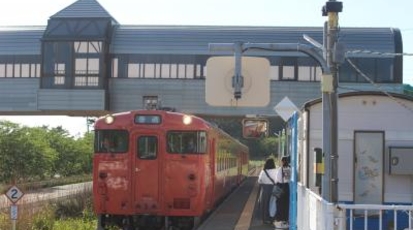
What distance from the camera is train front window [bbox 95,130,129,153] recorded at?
15.5 m

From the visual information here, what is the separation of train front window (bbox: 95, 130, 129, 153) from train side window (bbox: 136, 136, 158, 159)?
30 centimetres

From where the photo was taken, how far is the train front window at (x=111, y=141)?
1550 cm

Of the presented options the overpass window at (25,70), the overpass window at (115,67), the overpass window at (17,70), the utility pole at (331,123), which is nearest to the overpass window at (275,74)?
the overpass window at (115,67)

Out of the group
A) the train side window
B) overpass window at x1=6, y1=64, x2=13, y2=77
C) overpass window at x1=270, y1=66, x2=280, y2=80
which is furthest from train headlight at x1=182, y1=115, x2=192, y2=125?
overpass window at x1=6, y1=64, x2=13, y2=77

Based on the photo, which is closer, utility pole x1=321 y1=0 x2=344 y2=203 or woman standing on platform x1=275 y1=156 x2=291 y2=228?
utility pole x1=321 y1=0 x2=344 y2=203

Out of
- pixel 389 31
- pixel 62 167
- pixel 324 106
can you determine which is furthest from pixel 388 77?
pixel 324 106

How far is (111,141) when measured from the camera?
15.6m

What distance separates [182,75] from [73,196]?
21310 mm

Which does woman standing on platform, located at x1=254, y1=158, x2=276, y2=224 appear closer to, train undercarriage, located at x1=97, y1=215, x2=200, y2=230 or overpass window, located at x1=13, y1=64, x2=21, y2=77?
train undercarriage, located at x1=97, y1=215, x2=200, y2=230

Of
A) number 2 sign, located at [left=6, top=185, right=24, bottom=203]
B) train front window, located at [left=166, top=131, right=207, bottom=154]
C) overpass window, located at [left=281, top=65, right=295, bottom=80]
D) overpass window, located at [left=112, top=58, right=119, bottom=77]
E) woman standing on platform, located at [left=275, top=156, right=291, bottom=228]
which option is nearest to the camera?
number 2 sign, located at [left=6, top=185, right=24, bottom=203]

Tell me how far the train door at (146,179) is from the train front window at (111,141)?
0.32 metres

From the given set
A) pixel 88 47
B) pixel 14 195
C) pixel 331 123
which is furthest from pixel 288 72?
pixel 331 123

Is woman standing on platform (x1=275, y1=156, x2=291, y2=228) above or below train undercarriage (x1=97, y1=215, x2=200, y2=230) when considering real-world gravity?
above

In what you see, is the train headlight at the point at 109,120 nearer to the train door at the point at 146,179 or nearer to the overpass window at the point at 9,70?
the train door at the point at 146,179
